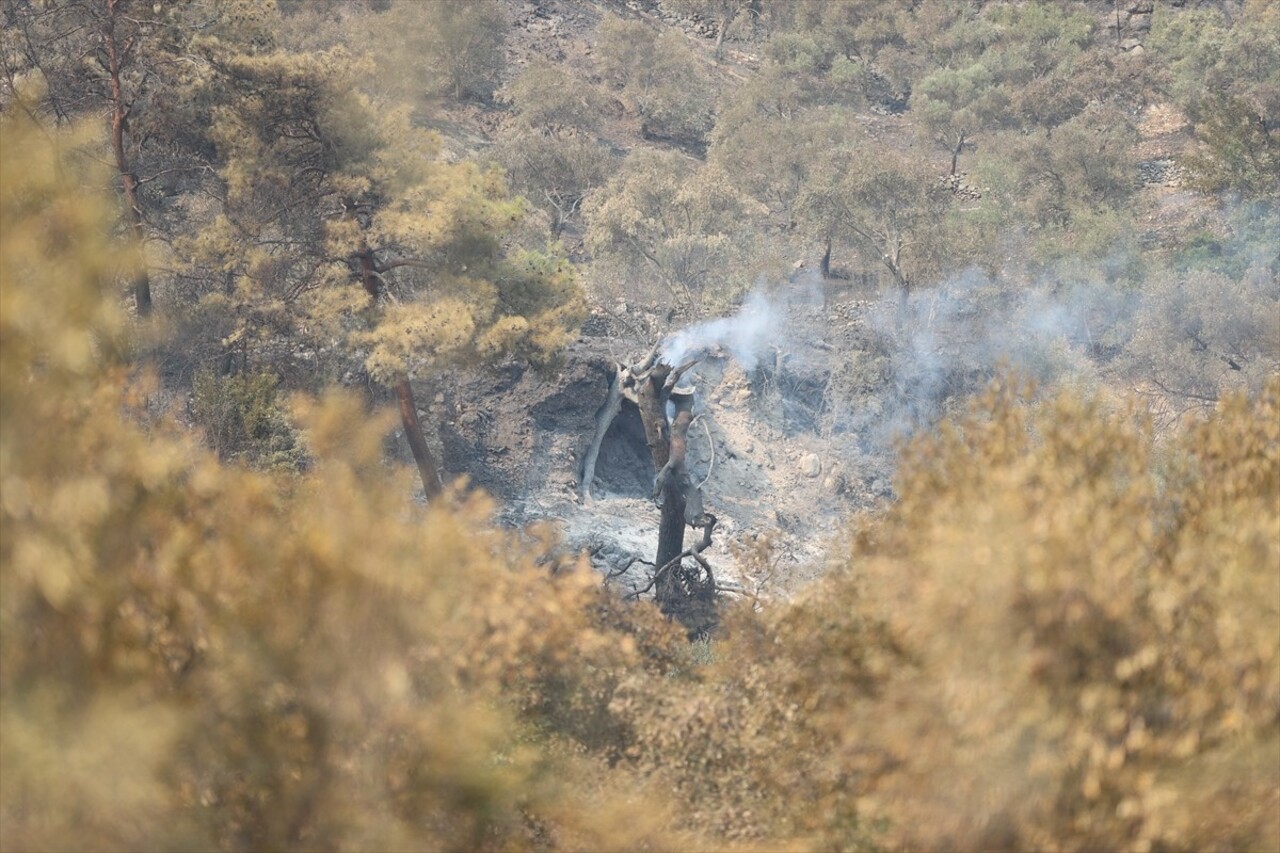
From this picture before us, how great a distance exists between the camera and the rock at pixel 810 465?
25.8 meters

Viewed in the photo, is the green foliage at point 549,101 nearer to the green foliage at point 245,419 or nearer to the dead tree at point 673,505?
the green foliage at point 245,419

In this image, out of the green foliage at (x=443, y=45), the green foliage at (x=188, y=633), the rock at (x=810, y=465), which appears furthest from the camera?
the green foliage at (x=443, y=45)

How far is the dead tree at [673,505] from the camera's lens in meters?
16.9

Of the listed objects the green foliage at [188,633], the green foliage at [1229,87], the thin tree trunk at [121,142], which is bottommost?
the green foliage at [1229,87]

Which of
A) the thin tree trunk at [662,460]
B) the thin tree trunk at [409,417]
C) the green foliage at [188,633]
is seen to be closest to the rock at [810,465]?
the thin tree trunk at [662,460]

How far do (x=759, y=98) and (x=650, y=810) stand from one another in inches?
1522

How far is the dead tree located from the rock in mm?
6980

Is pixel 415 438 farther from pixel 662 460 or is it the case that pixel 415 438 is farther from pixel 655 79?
pixel 655 79

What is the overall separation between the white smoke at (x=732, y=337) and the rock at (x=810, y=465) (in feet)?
7.52

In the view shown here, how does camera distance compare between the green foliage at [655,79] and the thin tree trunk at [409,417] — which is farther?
the green foliage at [655,79]

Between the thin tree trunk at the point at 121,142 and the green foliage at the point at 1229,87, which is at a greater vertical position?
the thin tree trunk at the point at 121,142

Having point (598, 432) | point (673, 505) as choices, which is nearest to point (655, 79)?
point (598, 432)

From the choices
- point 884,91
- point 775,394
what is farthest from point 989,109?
point 775,394

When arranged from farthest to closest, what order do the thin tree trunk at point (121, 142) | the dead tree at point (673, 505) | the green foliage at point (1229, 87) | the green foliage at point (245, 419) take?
the green foliage at point (1229, 87), the green foliage at point (245, 419), the thin tree trunk at point (121, 142), the dead tree at point (673, 505)
